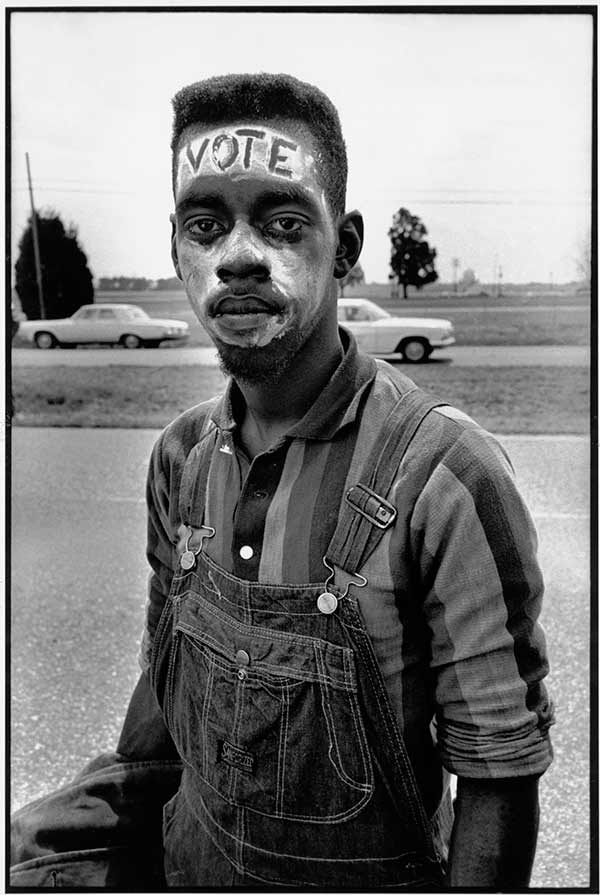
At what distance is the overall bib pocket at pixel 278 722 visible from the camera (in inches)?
39.1

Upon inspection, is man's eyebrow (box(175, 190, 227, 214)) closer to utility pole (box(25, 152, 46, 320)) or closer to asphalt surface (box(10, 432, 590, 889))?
utility pole (box(25, 152, 46, 320))

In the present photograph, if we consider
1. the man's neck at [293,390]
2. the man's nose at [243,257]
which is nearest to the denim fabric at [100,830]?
the man's neck at [293,390]

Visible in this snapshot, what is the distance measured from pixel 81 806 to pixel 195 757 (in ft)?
0.98

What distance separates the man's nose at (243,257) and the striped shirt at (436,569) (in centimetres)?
18

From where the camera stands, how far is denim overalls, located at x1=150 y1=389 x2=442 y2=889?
984 millimetres

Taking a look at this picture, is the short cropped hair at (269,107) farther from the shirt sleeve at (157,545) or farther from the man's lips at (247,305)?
the shirt sleeve at (157,545)

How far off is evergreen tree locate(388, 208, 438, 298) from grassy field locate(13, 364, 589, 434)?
0.34 m

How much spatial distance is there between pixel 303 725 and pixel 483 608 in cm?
27

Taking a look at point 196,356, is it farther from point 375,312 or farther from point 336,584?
point 336,584

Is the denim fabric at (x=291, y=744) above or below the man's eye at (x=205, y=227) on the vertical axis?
below

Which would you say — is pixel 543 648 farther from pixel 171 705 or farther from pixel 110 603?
pixel 110 603

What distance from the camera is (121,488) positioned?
3709mm

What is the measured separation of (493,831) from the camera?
0.96 metres

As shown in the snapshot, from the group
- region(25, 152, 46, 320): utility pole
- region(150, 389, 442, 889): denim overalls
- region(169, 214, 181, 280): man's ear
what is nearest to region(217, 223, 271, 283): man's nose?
region(169, 214, 181, 280): man's ear
